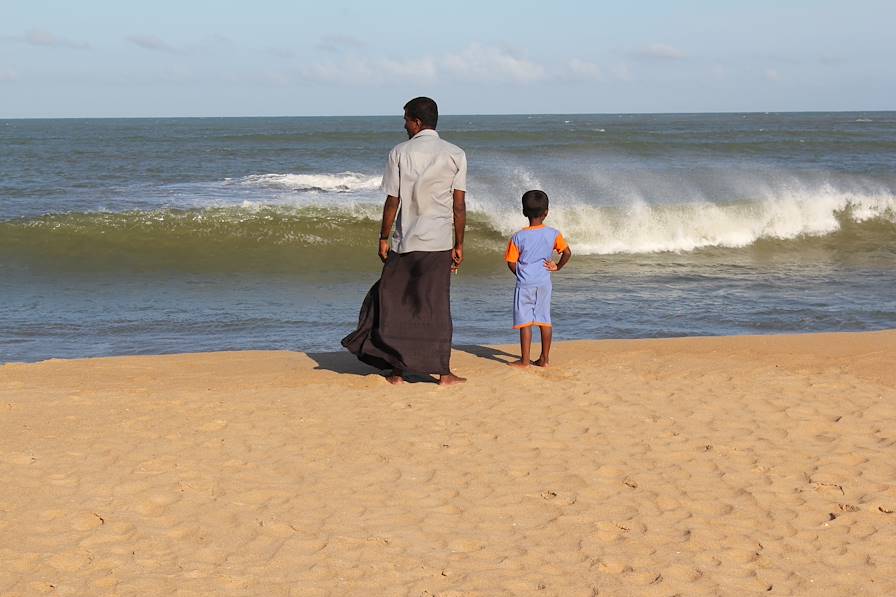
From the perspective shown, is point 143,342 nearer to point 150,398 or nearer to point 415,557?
point 150,398

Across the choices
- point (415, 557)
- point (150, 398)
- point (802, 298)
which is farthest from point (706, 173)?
point (415, 557)

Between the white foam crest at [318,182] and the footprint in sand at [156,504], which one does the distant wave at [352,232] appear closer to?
the white foam crest at [318,182]

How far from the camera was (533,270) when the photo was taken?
22.4 ft

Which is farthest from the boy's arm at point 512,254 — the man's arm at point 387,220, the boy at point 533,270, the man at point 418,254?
the man's arm at point 387,220

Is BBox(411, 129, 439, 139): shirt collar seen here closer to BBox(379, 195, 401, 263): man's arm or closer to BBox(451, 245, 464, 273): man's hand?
BBox(379, 195, 401, 263): man's arm

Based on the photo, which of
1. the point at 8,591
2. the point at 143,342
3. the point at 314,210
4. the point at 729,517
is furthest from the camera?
the point at 314,210

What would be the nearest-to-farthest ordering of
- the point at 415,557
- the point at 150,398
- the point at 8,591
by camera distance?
1. the point at 8,591
2. the point at 415,557
3. the point at 150,398

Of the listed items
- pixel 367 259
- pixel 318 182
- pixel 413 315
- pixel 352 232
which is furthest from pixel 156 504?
pixel 318 182

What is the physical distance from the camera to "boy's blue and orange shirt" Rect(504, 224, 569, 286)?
6766mm

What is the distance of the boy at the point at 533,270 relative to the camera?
6.77m

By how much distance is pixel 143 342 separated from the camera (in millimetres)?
8758

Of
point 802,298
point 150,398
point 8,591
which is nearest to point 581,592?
point 8,591

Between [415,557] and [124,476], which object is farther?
[124,476]

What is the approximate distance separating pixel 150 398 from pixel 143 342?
3003 mm
